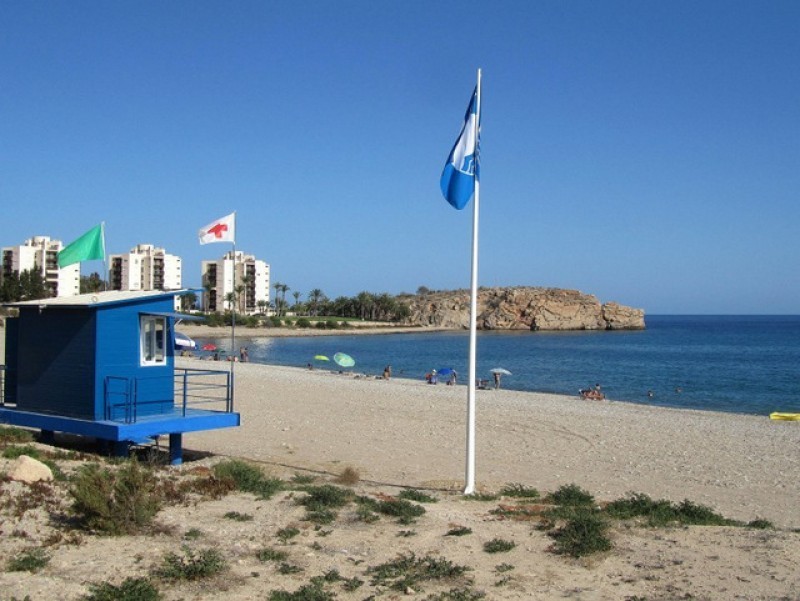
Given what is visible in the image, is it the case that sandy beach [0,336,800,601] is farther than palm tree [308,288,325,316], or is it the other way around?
palm tree [308,288,325,316]

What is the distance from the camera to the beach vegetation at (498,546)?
28.0ft

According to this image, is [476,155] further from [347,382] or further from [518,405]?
[347,382]

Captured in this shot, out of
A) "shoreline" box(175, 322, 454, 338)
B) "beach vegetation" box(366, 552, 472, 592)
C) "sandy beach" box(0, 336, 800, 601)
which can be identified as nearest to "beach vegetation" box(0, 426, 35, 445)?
"sandy beach" box(0, 336, 800, 601)

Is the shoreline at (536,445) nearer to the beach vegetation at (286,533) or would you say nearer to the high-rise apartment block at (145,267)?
the beach vegetation at (286,533)

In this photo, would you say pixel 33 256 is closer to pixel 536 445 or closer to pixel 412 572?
pixel 536 445

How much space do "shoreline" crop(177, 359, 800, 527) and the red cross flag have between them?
472 cm

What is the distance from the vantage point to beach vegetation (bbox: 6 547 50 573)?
7.63 m

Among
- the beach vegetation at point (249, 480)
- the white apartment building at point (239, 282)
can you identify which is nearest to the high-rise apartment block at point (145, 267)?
the white apartment building at point (239, 282)

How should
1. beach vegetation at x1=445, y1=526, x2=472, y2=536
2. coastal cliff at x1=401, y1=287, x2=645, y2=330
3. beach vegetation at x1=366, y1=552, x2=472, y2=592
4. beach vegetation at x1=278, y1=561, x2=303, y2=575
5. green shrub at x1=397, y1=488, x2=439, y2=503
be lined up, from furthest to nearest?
1. coastal cliff at x1=401, y1=287, x2=645, y2=330
2. green shrub at x1=397, y1=488, x2=439, y2=503
3. beach vegetation at x1=445, y1=526, x2=472, y2=536
4. beach vegetation at x1=278, y1=561, x2=303, y2=575
5. beach vegetation at x1=366, y1=552, x2=472, y2=592

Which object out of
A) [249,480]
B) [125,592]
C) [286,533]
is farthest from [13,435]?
[125,592]

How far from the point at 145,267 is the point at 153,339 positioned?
428 ft

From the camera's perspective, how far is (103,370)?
13.9m

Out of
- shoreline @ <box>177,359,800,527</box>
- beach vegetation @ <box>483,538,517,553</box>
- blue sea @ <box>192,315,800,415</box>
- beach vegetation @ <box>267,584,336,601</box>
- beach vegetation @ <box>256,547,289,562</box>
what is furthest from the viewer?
blue sea @ <box>192,315,800,415</box>

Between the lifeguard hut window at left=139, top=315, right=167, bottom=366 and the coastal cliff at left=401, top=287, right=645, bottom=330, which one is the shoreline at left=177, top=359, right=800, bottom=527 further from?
the coastal cliff at left=401, top=287, right=645, bottom=330
